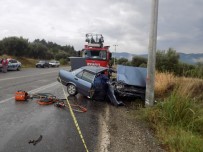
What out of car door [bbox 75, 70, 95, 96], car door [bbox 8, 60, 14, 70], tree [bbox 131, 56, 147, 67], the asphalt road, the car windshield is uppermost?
the car windshield

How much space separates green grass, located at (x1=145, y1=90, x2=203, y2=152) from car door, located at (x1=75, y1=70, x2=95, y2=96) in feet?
11.4

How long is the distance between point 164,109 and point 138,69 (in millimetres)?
5011

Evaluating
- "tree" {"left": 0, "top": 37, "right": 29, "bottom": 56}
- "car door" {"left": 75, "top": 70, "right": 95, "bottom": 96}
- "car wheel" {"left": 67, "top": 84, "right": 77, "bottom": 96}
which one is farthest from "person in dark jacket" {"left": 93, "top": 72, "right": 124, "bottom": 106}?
"tree" {"left": 0, "top": 37, "right": 29, "bottom": 56}

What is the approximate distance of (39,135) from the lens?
7.23 metres

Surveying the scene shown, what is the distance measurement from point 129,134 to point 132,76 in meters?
6.51

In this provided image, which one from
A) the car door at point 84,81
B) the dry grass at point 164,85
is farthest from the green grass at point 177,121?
the dry grass at point 164,85

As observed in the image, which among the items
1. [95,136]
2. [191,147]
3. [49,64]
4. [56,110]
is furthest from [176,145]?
[49,64]

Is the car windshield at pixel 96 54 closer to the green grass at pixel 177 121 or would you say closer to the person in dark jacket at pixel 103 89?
the person in dark jacket at pixel 103 89

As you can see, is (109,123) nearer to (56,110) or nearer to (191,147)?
(56,110)

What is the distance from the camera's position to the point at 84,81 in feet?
45.8

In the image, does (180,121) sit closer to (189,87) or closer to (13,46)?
(189,87)

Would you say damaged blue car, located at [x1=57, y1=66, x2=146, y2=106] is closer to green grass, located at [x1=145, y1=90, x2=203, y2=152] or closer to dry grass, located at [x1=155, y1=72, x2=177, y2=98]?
dry grass, located at [x1=155, y1=72, x2=177, y2=98]

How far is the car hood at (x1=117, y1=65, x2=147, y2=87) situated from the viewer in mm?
14195

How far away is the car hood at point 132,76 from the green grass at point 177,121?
3243 mm
